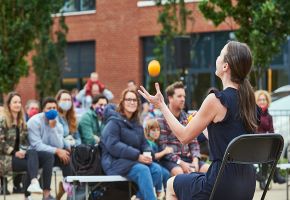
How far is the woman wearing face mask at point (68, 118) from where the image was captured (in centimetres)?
1231

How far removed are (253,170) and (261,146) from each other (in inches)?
9.6

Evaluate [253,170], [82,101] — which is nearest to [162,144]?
[253,170]

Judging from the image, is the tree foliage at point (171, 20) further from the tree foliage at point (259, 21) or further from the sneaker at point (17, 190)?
the sneaker at point (17, 190)

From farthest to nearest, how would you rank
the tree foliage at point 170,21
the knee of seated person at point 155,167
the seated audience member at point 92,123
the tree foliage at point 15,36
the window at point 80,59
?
the window at point 80,59 → the tree foliage at point 170,21 → the tree foliage at point 15,36 → the seated audience member at point 92,123 → the knee of seated person at point 155,167

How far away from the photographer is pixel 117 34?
103 feet

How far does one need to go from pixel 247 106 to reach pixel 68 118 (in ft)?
21.9

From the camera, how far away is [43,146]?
11641mm

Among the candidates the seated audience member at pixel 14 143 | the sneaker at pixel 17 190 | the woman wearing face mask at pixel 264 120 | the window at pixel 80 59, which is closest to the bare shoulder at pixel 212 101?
the seated audience member at pixel 14 143

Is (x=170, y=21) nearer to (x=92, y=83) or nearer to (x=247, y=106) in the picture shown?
(x=92, y=83)

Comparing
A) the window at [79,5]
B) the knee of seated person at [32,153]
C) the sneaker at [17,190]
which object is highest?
the window at [79,5]

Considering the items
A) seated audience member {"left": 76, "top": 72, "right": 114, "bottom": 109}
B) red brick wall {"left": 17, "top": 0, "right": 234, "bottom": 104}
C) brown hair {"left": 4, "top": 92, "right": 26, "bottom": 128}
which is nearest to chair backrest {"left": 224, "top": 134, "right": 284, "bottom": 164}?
brown hair {"left": 4, "top": 92, "right": 26, "bottom": 128}

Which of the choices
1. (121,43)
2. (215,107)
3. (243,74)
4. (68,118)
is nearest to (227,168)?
(215,107)

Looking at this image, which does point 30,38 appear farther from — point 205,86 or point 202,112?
point 202,112

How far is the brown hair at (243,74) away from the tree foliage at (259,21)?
1277 cm
